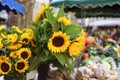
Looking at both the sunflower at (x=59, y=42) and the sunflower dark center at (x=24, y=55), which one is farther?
the sunflower dark center at (x=24, y=55)

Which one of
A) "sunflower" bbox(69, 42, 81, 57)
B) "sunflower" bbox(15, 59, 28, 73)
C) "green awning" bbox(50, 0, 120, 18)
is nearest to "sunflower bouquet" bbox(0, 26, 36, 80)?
"sunflower" bbox(15, 59, 28, 73)

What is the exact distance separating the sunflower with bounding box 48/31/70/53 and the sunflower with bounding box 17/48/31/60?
229 millimetres

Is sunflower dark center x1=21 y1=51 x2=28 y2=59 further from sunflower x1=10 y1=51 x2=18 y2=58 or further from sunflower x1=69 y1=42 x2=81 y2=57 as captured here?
sunflower x1=69 y1=42 x2=81 y2=57

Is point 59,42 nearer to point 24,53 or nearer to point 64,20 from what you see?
point 64,20

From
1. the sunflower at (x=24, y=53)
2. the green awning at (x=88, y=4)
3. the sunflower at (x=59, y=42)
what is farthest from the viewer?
the green awning at (x=88, y=4)

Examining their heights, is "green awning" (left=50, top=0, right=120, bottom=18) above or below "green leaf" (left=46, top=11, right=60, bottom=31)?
below

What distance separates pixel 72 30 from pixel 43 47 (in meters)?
0.30

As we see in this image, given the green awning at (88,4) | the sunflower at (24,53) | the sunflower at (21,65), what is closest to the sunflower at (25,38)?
the sunflower at (24,53)

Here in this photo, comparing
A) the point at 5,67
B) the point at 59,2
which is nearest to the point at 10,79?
the point at 5,67

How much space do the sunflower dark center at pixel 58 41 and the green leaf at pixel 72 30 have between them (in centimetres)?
10

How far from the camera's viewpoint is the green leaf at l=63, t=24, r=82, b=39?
3.08m

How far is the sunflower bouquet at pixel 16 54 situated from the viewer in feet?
10.1

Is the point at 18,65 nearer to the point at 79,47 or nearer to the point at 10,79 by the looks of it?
the point at 10,79

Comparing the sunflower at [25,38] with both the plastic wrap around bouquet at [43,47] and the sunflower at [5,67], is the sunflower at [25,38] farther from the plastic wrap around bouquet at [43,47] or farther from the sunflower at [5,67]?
the sunflower at [5,67]
